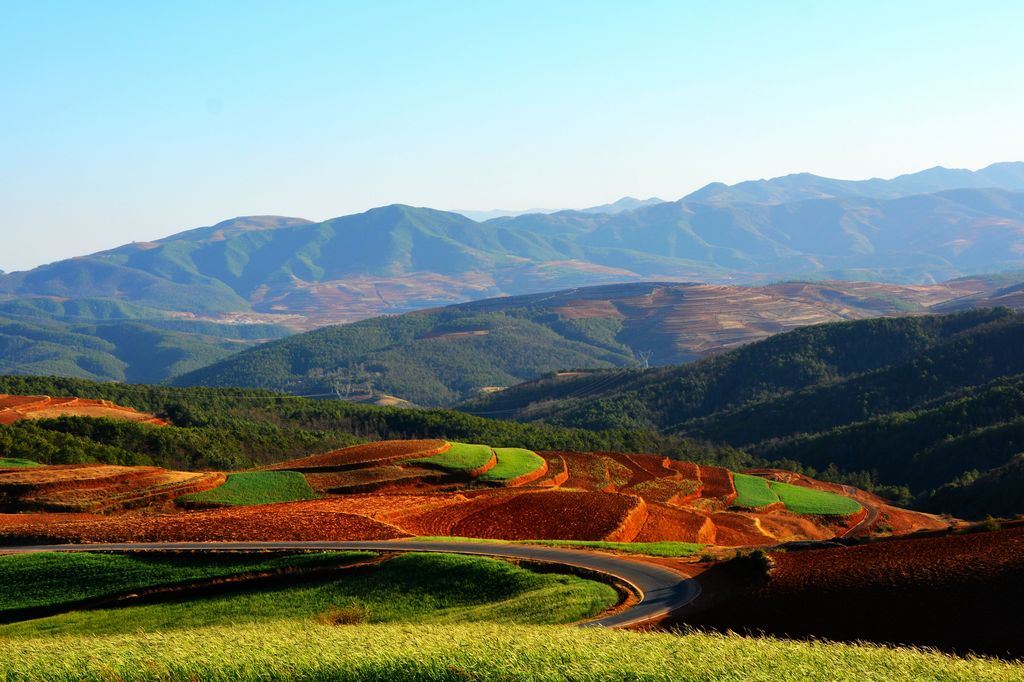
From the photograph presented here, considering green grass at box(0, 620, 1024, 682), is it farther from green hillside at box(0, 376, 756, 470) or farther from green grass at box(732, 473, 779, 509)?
green hillside at box(0, 376, 756, 470)

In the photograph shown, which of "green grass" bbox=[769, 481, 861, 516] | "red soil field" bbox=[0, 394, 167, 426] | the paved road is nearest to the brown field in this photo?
"green grass" bbox=[769, 481, 861, 516]

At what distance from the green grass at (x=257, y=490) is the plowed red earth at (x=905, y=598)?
43.8 meters

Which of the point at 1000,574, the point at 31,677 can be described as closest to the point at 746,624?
the point at 1000,574

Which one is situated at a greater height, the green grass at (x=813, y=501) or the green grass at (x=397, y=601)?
the green grass at (x=397, y=601)

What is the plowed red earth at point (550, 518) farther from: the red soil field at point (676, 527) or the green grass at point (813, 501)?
the green grass at point (813, 501)

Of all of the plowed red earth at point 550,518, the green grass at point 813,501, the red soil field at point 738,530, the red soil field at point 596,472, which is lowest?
the green grass at point 813,501

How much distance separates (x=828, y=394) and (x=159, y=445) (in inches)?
4803

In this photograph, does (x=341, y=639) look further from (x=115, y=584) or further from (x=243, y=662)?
(x=115, y=584)

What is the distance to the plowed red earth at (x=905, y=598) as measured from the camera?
2706cm

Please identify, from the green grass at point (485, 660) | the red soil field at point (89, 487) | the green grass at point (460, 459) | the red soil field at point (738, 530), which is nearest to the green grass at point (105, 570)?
the red soil field at point (89, 487)

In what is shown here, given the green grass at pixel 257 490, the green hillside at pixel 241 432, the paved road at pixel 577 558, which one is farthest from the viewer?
the green hillside at pixel 241 432

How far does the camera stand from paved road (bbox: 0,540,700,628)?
106 ft

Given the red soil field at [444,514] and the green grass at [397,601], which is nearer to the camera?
the green grass at [397,601]

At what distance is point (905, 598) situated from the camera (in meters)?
29.2
